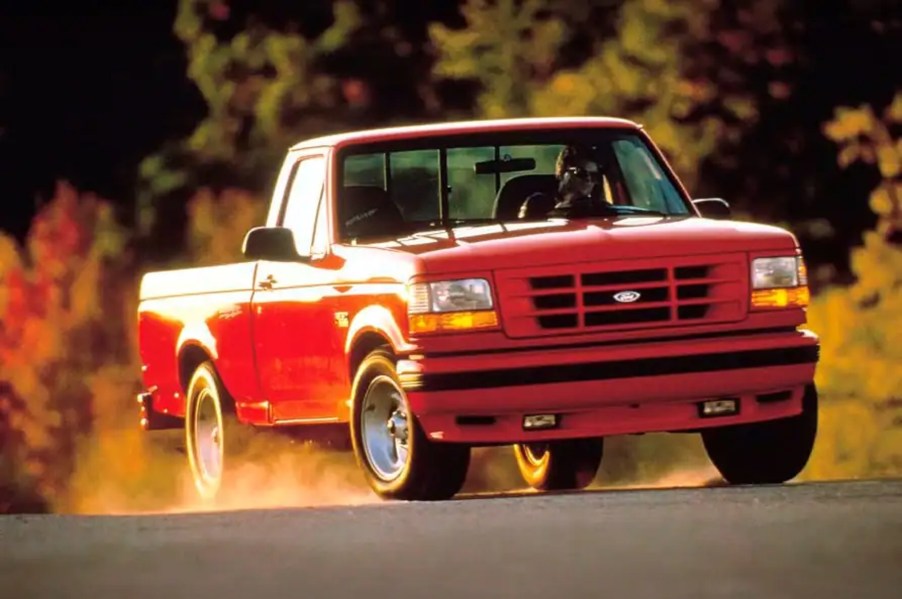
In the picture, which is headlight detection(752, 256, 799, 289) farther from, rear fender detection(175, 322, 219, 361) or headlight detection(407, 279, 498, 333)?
rear fender detection(175, 322, 219, 361)

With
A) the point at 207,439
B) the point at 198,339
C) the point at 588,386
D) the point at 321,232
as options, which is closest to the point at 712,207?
the point at 321,232

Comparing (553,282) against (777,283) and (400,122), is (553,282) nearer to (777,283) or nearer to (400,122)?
(777,283)

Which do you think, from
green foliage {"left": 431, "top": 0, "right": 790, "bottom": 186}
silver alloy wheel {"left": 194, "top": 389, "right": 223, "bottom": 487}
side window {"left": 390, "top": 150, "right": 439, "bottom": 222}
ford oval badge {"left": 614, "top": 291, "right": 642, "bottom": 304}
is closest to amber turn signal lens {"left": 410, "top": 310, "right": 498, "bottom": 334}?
ford oval badge {"left": 614, "top": 291, "right": 642, "bottom": 304}

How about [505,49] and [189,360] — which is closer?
[189,360]

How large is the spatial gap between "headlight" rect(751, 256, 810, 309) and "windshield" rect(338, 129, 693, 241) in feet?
3.93

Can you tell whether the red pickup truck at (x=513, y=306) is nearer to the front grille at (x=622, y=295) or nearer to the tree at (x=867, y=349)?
A: the front grille at (x=622, y=295)

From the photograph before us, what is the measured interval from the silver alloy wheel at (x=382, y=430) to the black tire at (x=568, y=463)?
9.81ft

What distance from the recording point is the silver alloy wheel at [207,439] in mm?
17453

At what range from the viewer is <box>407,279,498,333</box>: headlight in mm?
13898

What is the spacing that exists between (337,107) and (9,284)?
8.44 metres

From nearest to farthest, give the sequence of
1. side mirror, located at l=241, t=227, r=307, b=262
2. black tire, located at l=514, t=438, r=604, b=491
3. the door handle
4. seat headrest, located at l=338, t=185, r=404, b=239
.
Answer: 1. seat headrest, located at l=338, t=185, r=404, b=239
2. side mirror, located at l=241, t=227, r=307, b=262
3. the door handle
4. black tire, located at l=514, t=438, r=604, b=491

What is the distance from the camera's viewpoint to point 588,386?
1380cm

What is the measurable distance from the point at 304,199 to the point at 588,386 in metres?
2.89

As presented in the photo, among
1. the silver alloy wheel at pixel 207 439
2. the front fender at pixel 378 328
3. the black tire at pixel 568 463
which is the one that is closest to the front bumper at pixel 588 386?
the front fender at pixel 378 328
